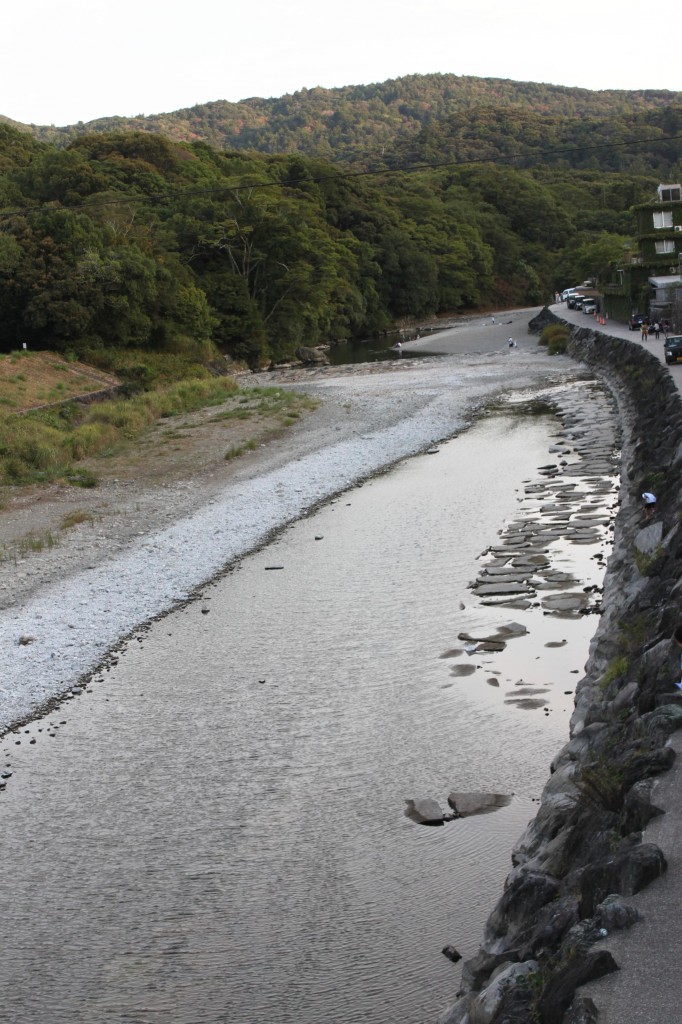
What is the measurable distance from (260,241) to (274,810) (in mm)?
66384

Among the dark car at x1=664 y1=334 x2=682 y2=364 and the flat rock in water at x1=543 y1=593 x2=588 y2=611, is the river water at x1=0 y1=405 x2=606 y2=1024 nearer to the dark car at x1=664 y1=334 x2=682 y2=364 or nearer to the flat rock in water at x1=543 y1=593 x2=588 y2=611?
the flat rock in water at x1=543 y1=593 x2=588 y2=611

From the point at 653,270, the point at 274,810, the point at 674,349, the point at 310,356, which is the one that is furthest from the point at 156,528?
the point at 310,356

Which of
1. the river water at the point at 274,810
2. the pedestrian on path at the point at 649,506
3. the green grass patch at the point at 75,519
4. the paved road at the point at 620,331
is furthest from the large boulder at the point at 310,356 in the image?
the pedestrian on path at the point at 649,506

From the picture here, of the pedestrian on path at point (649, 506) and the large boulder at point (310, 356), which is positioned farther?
the large boulder at point (310, 356)

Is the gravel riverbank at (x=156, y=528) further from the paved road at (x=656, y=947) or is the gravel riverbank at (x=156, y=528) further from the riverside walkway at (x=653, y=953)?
the riverside walkway at (x=653, y=953)

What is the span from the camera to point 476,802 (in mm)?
10656

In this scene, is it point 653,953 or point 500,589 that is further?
point 500,589

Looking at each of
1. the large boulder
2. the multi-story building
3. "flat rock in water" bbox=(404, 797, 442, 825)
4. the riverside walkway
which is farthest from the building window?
the riverside walkway

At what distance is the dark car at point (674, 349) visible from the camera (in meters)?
33.5

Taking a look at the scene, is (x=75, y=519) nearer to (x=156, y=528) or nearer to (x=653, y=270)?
(x=156, y=528)

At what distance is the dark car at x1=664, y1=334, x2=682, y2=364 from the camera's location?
110ft

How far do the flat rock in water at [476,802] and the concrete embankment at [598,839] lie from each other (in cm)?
62

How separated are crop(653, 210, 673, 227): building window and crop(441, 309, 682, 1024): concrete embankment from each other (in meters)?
56.7

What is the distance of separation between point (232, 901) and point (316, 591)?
9.76 meters
